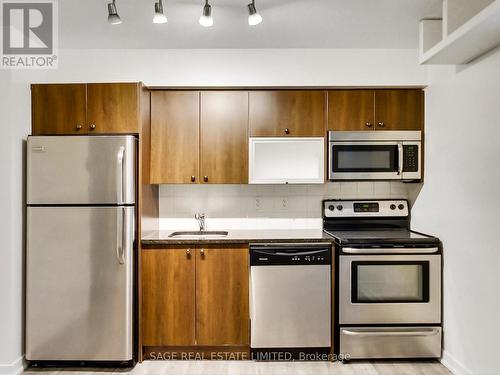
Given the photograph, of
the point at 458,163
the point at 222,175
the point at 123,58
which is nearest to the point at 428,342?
the point at 458,163

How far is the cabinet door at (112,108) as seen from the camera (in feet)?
9.34

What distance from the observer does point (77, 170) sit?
2.69m

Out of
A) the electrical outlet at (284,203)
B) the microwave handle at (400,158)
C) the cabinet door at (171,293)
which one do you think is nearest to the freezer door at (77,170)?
the cabinet door at (171,293)

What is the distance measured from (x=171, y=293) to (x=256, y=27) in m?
2.08

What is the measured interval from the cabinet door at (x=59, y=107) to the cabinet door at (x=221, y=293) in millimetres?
1410

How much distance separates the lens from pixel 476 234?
2.43 m

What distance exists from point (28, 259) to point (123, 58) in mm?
1720

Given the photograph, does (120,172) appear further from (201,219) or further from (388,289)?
(388,289)

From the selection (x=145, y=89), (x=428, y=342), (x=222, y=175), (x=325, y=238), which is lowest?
(x=428, y=342)

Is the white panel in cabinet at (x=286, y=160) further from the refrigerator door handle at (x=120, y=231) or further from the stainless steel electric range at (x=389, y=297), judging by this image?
the refrigerator door handle at (x=120, y=231)

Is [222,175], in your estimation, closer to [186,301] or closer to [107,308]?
[186,301]

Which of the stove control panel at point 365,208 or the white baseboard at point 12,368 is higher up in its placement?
the stove control panel at point 365,208

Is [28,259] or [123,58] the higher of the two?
[123,58]

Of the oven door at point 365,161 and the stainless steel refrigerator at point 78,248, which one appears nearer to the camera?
the stainless steel refrigerator at point 78,248
